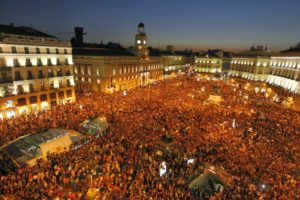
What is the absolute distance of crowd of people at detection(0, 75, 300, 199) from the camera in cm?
1237

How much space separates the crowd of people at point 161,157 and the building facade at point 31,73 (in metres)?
5.58

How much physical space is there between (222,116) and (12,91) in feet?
97.6

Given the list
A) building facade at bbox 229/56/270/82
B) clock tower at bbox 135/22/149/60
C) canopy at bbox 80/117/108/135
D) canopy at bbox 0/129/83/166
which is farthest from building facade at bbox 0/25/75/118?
building facade at bbox 229/56/270/82

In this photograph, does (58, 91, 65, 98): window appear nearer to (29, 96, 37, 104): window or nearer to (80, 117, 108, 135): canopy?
(29, 96, 37, 104): window

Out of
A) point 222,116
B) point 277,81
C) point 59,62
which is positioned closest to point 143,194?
point 222,116

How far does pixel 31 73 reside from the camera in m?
30.1

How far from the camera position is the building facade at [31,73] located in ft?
89.1

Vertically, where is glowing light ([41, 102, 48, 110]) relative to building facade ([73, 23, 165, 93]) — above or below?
below

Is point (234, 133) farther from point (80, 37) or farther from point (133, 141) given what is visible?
point (80, 37)

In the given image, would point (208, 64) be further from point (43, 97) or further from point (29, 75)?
point (29, 75)

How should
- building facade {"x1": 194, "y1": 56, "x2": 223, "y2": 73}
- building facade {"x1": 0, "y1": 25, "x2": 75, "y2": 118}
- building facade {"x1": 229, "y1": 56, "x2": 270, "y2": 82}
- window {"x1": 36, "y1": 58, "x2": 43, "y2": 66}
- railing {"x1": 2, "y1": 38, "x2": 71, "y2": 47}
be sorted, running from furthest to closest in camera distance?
building facade {"x1": 194, "y1": 56, "x2": 223, "y2": 73}, building facade {"x1": 229, "y1": 56, "x2": 270, "y2": 82}, window {"x1": 36, "y1": 58, "x2": 43, "y2": 66}, building facade {"x1": 0, "y1": 25, "x2": 75, "y2": 118}, railing {"x1": 2, "y1": 38, "x2": 71, "y2": 47}

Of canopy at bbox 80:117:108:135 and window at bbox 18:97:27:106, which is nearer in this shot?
canopy at bbox 80:117:108:135

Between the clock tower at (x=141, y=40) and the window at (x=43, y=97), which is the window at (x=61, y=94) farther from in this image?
the clock tower at (x=141, y=40)

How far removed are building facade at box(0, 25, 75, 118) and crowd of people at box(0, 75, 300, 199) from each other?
5.58 metres
